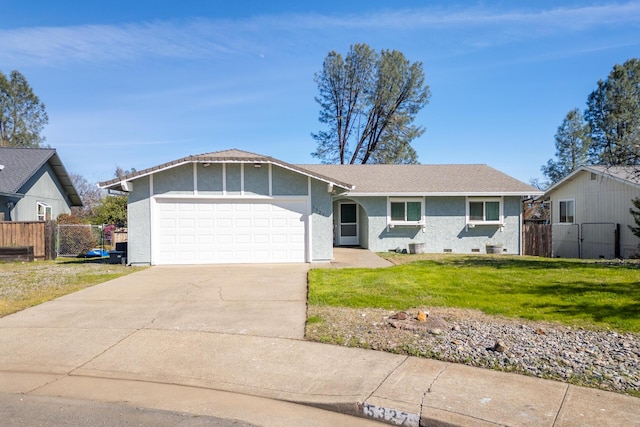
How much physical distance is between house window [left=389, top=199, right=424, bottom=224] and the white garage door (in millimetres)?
5982

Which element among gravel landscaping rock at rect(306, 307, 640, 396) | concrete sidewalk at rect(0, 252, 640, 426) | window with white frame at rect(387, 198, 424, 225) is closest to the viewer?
concrete sidewalk at rect(0, 252, 640, 426)

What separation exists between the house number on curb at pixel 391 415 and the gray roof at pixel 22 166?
22192 mm

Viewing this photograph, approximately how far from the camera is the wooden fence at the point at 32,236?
19.2 metres

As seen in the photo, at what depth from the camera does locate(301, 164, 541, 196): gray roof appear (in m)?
20.8

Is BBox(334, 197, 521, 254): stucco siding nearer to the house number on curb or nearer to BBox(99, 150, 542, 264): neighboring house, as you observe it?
BBox(99, 150, 542, 264): neighboring house

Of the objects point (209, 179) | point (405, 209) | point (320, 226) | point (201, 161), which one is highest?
point (201, 161)

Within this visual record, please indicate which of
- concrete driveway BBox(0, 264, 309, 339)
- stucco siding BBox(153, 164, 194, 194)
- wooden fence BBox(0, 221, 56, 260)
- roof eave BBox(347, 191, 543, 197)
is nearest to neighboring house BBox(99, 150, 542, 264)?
stucco siding BBox(153, 164, 194, 194)

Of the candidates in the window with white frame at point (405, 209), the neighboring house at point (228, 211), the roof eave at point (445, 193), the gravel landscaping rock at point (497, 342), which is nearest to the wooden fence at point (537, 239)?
the roof eave at point (445, 193)

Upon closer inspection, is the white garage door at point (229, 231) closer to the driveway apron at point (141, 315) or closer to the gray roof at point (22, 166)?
the driveway apron at point (141, 315)

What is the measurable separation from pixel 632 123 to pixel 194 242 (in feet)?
102

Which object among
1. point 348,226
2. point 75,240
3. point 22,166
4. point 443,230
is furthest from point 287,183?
point 22,166

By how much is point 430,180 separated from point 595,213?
8.15 meters

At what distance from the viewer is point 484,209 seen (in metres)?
21.2

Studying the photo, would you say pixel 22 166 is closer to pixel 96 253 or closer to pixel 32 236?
pixel 96 253
